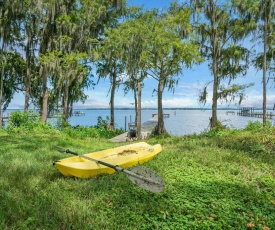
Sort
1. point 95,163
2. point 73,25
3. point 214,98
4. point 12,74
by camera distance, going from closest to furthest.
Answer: point 95,163, point 214,98, point 73,25, point 12,74

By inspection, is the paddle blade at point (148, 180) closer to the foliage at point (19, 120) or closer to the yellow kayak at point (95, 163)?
the yellow kayak at point (95, 163)

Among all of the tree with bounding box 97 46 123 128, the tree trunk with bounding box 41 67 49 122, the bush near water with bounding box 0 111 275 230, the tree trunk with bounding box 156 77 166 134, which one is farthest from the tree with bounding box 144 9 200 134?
the bush near water with bounding box 0 111 275 230

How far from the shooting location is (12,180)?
152 inches

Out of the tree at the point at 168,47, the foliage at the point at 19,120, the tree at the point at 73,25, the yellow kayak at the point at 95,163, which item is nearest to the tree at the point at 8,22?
the tree at the point at 73,25

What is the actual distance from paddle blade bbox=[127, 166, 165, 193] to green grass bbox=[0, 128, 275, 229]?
0.62ft

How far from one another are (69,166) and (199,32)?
12354mm

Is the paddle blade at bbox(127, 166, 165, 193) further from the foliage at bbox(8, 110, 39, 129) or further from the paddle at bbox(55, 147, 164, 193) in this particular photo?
the foliage at bbox(8, 110, 39, 129)

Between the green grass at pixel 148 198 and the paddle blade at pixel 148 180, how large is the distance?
19 cm

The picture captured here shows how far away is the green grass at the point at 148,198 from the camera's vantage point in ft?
8.68

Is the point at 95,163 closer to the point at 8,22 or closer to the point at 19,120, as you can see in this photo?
the point at 19,120

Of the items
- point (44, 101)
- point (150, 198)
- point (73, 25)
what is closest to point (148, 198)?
point (150, 198)

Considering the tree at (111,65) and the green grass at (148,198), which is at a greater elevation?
the tree at (111,65)

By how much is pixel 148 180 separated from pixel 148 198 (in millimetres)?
266

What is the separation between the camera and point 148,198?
3.19 meters
